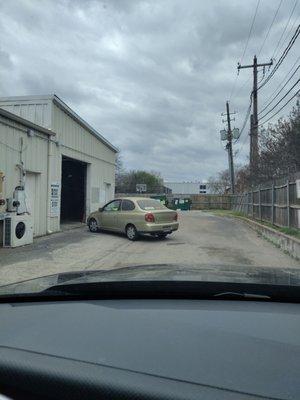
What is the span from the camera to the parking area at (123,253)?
11398mm

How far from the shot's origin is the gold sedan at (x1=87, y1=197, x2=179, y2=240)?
16938 mm

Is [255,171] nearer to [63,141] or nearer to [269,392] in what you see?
[63,141]

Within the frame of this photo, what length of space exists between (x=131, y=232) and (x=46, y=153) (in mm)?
4393

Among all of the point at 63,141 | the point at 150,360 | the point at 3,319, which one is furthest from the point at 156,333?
the point at 63,141

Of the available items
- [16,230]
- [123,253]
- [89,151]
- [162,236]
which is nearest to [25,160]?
[16,230]

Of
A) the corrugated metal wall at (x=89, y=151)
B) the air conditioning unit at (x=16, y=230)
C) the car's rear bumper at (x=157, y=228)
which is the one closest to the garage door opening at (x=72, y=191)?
the corrugated metal wall at (x=89, y=151)

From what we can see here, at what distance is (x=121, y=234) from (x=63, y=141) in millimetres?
4504

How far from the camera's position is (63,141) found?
20078 millimetres

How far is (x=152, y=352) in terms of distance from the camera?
178 cm

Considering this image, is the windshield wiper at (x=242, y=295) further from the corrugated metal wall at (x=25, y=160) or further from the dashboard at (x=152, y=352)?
the corrugated metal wall at (x=25, y=160)

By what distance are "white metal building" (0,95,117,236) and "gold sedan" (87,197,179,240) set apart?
226 cm

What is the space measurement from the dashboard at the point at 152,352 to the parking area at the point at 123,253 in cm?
728

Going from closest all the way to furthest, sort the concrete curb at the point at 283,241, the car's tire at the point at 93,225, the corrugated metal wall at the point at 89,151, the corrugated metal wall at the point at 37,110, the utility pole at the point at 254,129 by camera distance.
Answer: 1. the concrete curb at the point at 283,241
2. the corrugated metal wall at the point at 37,110
3. the car's tire at the point at 93,225
4. the corrugated metal wall at the point at 89,151
5. the utility pole at the point at 254,129

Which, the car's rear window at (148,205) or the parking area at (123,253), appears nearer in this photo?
the parking area at (123,253)
